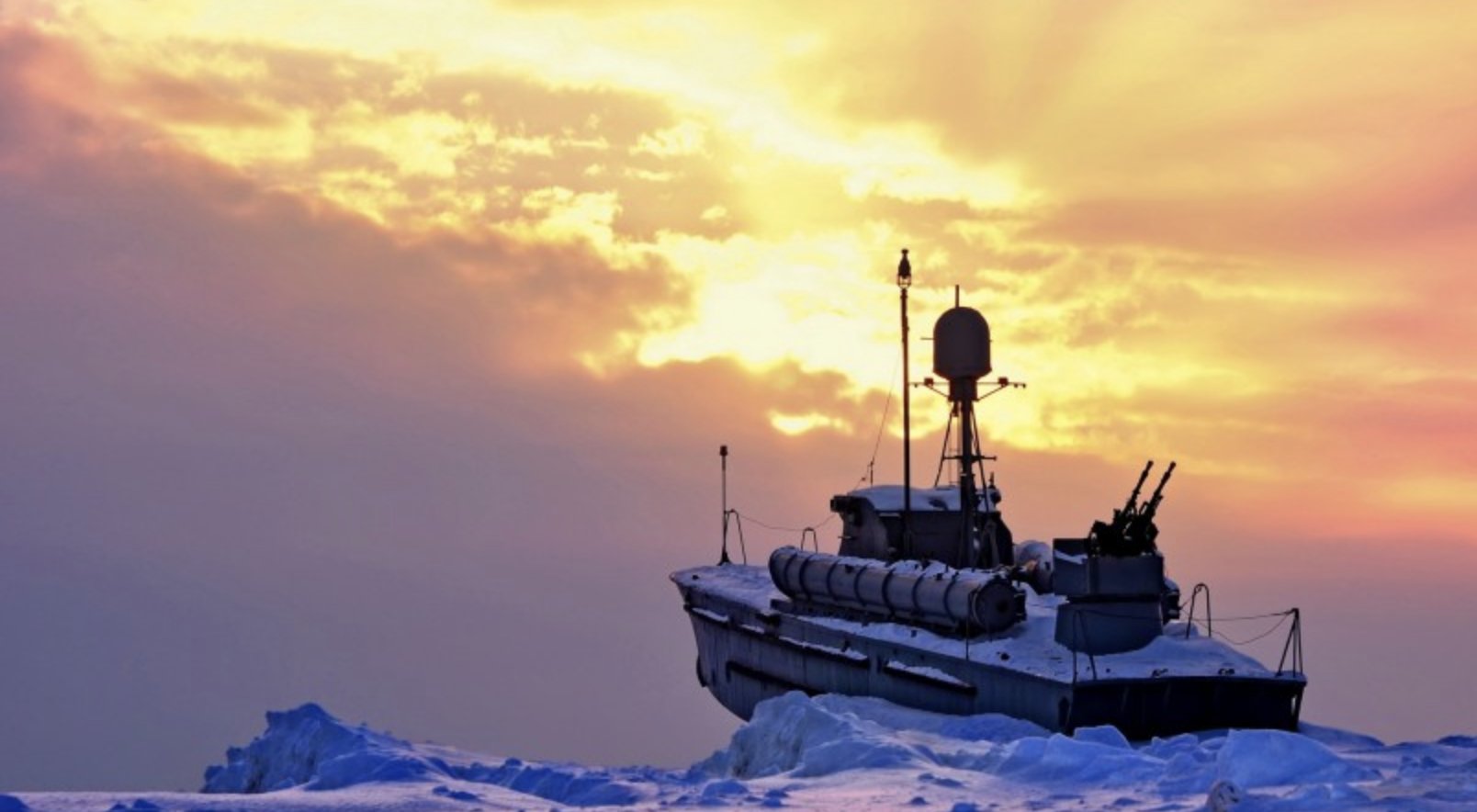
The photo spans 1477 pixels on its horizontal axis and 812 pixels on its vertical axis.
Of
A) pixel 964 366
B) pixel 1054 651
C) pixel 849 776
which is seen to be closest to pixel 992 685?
pixel 1054 651

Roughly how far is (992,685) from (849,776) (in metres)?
11.3

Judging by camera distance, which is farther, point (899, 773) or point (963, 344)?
point (963, 344)

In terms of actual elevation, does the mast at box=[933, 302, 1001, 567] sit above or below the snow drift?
above

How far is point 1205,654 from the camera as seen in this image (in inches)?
1642

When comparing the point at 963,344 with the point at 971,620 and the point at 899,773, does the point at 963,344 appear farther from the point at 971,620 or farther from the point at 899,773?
the point at 899,773

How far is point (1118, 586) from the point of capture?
41781mm

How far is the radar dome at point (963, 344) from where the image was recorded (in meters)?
54.9

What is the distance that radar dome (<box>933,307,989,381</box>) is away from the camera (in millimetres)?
54906

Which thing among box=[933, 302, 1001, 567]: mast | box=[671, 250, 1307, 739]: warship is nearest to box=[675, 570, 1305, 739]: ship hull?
box=[671, 250, 1307, 739]: warship

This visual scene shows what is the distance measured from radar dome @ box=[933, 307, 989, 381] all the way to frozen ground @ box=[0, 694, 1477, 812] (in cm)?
1923

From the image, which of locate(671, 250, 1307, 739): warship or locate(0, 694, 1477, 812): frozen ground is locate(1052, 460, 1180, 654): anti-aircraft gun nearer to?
locate(671, 250, 1307, 739): warship

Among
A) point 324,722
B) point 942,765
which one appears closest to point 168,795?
point 324,722

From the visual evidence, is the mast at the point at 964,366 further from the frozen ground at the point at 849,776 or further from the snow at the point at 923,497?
the frozen ground at the point at 849,776

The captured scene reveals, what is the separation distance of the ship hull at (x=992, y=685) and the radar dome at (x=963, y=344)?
325 inches
